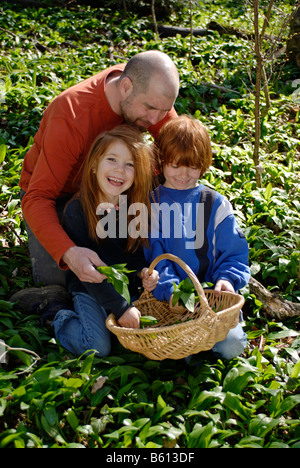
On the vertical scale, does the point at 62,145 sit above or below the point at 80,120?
below

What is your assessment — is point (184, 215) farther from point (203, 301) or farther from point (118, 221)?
point (203, 301)

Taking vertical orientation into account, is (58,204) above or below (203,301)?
above

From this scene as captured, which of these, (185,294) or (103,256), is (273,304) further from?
(103,256)

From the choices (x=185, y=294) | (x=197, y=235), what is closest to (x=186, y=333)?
(x=185, y=294)

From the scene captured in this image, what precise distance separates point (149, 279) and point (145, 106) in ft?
3.90

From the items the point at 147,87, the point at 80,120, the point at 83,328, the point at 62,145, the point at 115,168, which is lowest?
the point at 83,328

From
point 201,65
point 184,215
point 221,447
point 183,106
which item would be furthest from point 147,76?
point 201,65

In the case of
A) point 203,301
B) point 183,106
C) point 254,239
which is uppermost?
point 183,106

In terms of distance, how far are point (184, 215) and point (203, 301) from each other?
84 cm

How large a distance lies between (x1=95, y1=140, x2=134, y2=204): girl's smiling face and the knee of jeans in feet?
3.78

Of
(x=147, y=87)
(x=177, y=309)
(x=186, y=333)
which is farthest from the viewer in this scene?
(x=147, y=87)

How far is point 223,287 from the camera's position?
2.89 meters

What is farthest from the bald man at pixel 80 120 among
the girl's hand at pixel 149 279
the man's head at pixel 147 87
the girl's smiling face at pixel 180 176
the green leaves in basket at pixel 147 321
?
the green leaves in basket at pixel 147 321

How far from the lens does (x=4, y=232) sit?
3.89 meters
